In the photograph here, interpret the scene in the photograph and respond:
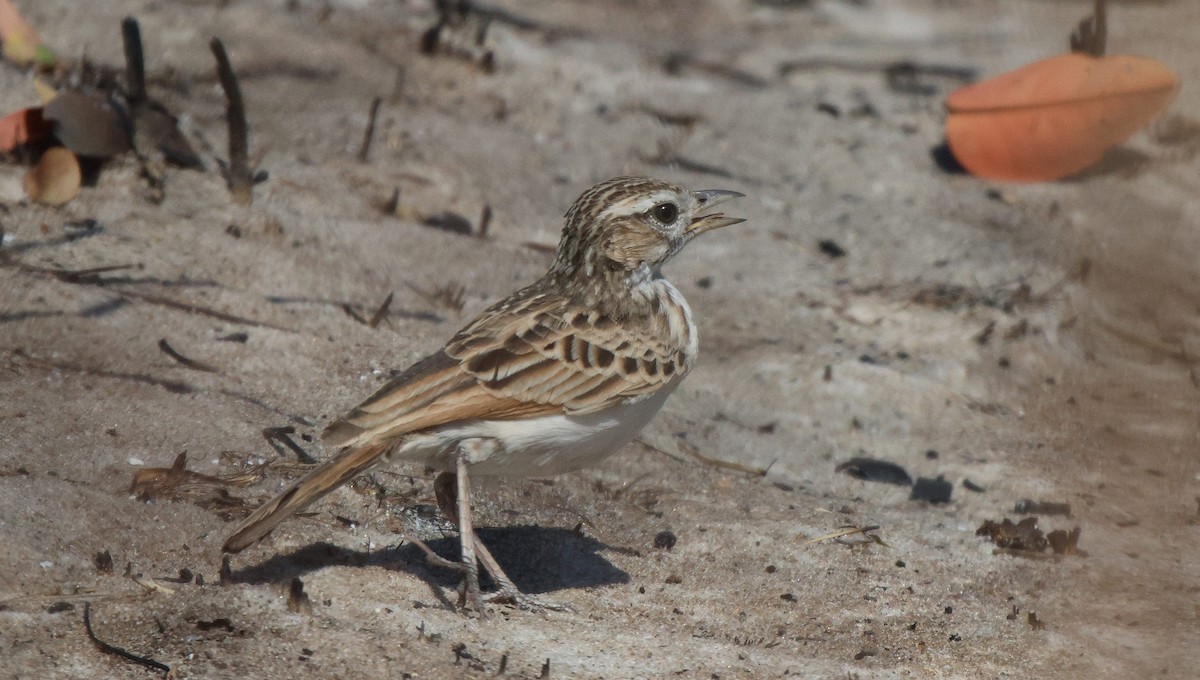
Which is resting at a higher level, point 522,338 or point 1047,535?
point 522,338

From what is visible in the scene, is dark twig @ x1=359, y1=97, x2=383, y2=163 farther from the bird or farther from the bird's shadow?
the bird's shadow

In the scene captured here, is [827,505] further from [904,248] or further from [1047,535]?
[904,248]

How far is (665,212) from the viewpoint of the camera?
546cm

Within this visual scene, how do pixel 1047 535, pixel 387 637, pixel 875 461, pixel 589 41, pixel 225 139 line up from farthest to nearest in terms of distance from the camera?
pixel 589 41
pixel 225 139
pixel 875 461
pixel 1047 535
pixel 387 637

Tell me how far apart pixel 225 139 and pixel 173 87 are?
2.42 ft

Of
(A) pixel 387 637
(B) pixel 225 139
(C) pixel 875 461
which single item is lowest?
(C) pixel 875 461

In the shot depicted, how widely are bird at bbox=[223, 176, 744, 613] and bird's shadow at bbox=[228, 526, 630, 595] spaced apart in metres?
0.18

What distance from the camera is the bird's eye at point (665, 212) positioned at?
17.8ft

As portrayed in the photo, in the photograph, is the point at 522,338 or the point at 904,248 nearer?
the point at 522,338

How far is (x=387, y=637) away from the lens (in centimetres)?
427

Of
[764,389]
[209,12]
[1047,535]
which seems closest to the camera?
[1047,535]

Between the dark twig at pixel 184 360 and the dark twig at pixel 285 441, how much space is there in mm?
530

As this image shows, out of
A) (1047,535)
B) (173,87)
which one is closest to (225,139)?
(173,87)

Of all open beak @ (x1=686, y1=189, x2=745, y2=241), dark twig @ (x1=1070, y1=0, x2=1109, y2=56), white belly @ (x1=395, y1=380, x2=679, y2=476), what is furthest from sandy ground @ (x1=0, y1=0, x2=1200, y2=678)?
open beak @ (x1=686, y1=189, x2=745, y2=241)
